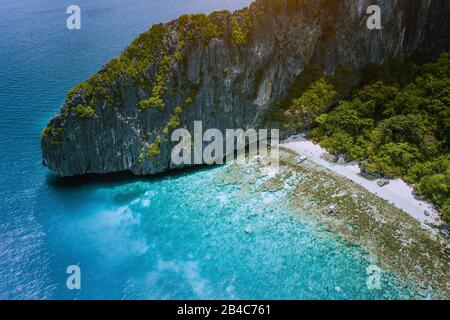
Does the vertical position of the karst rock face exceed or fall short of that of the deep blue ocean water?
it exceeds it

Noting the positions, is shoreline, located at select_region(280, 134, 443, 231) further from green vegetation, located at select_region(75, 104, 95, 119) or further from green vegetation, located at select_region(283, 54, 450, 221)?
green vegetation, located at select_region(75, 104, 95, 119)

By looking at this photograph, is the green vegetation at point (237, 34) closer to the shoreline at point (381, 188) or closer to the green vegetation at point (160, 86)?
the green vegetation at point (160, 86)

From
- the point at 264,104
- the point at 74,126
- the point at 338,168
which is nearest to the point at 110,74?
the point at 74,126

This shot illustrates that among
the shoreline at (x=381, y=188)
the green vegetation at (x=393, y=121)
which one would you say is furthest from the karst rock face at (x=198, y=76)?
the shoreline at (x=381, y=188)

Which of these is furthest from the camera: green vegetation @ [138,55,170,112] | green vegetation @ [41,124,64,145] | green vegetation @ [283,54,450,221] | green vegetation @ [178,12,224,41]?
green vegetation @ [178,12,224,41]

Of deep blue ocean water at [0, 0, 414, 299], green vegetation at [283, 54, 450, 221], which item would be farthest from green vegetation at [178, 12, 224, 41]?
deep blue ocean water at [0, 0, 414, 299]

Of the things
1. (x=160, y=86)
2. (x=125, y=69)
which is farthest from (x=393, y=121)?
(x=125, y=69)
